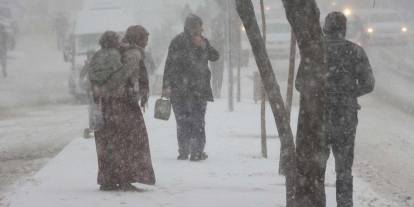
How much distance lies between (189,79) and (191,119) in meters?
0.49

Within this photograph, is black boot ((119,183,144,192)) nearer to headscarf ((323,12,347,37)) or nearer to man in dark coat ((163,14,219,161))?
man in dark coat ((163,14,219,161))

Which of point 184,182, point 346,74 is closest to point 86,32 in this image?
point 184,182

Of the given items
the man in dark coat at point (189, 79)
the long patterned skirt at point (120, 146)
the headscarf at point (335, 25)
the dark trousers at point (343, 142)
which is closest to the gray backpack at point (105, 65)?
the long patterned skirt at point (120, 146)

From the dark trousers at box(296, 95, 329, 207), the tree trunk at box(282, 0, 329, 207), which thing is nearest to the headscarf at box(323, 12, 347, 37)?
the tree trunk at box(282, 0, 329, 207)

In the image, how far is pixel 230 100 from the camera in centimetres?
1609

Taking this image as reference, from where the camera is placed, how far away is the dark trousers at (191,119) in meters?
→ 9.99

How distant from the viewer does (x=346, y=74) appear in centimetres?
690

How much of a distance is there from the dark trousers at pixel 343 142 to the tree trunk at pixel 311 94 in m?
0.83

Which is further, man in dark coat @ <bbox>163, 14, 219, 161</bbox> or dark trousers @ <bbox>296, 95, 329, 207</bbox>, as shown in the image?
man in dark coat @ <bbox>163, 14, 219, 161</bbox>

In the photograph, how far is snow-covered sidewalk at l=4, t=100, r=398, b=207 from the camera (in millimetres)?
7605

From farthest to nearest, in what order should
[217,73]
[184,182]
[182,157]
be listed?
1. [217,73]
2. [182,157]
3. [184,182]

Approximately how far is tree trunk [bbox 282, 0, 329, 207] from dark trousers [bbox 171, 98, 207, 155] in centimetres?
394

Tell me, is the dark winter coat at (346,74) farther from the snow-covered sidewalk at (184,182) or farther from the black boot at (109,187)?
the black boot at (109,187)

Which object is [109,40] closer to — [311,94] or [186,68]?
[186,68]
